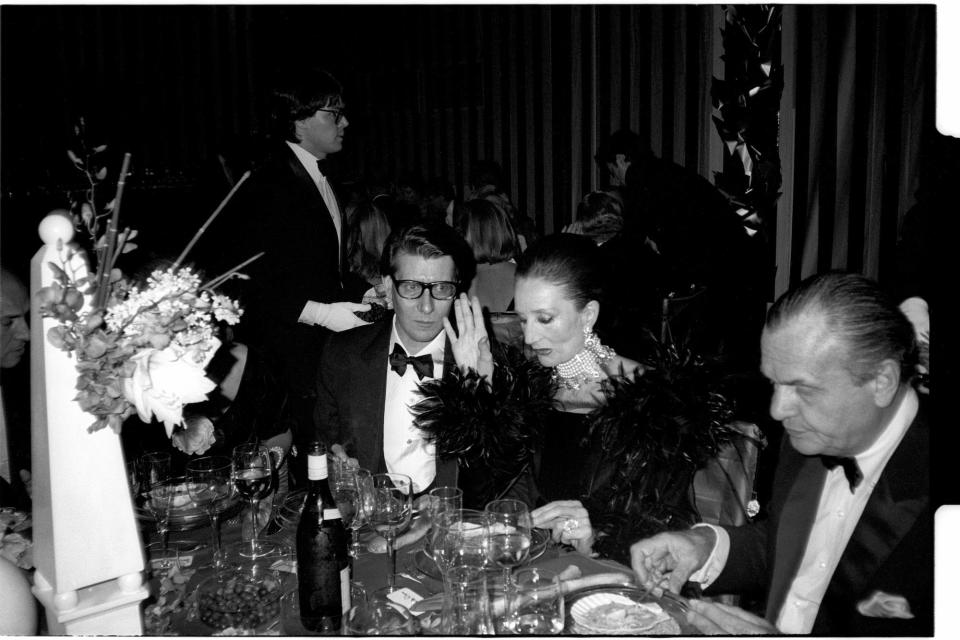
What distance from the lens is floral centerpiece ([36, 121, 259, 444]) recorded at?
1368mm

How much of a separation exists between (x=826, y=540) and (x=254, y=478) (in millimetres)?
1443

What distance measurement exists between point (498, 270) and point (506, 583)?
2.75 metres

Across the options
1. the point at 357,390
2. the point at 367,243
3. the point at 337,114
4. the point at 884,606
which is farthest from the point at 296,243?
the point at 884,606

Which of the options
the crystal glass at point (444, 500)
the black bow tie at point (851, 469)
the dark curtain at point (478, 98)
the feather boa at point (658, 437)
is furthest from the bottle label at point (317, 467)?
the dark curtain at point (478, 98)

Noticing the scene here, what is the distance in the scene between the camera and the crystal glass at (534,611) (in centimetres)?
143

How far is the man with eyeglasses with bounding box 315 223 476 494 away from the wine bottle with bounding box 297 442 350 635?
0.93 metres

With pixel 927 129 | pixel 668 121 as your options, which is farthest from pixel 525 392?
pixel 668 121

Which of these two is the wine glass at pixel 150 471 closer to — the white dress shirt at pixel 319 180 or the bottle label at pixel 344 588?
the bottle label at pixel 344 588

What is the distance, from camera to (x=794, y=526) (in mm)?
1857

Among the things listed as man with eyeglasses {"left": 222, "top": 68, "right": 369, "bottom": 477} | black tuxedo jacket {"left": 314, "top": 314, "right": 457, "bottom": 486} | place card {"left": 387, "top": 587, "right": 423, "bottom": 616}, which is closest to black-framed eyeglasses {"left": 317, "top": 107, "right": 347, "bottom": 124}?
man with eyeglasses {"left": 222, "top": 68, "right": 369, "bottom": 477}

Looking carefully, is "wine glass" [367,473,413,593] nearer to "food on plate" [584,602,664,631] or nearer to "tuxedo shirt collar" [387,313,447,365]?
"food on plate" [584,602,664,631]

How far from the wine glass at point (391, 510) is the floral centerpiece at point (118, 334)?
0.54 m

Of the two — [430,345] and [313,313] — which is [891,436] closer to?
[430,345]

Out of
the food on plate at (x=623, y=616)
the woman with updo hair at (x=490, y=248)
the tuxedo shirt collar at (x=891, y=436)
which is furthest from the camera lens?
the woman with updo hair at (x=490, y=248)
